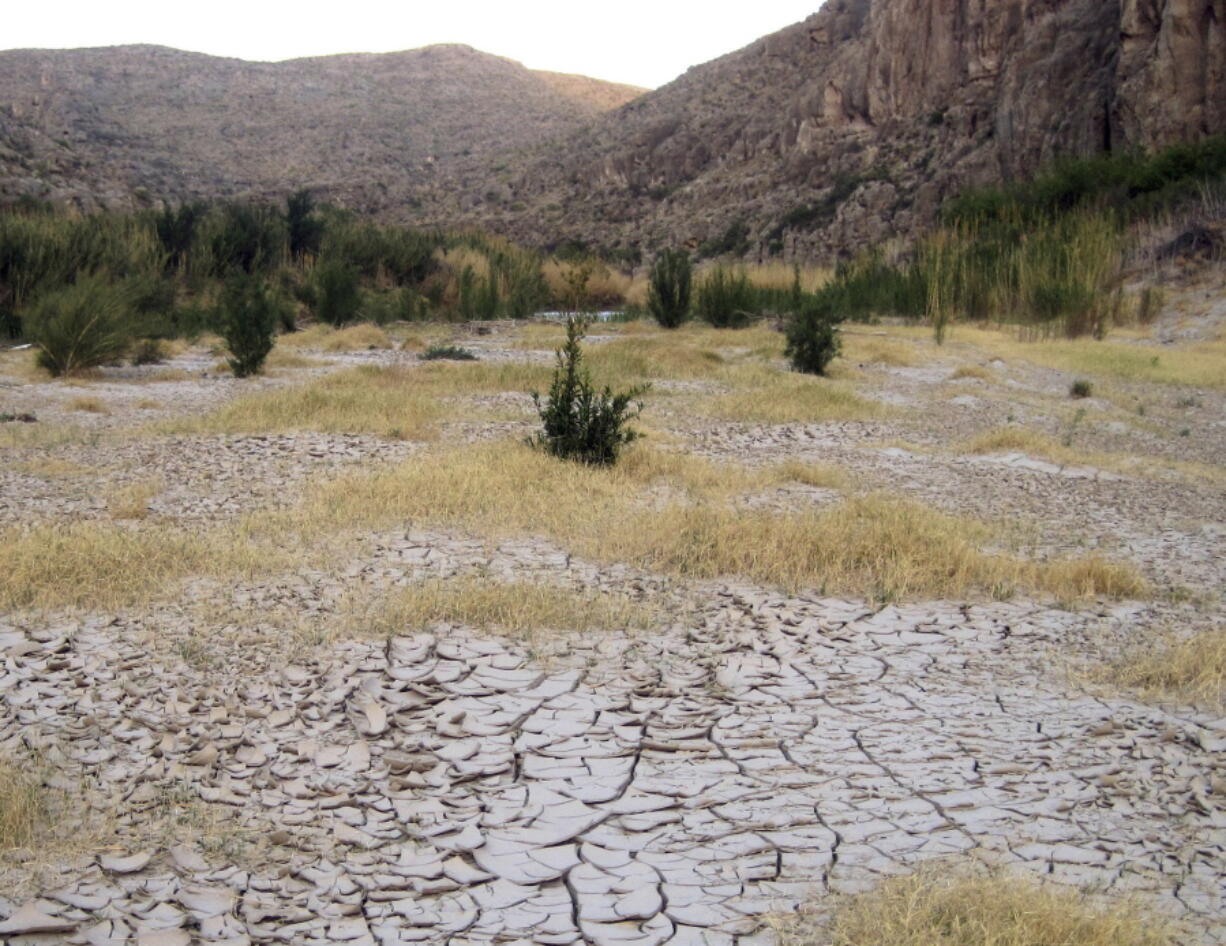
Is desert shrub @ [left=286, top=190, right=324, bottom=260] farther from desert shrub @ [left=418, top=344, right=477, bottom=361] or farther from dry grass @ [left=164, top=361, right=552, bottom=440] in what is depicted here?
dry grass @ [left=164, top=361, right=552, bottom=440]

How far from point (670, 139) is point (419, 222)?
37.9 feet

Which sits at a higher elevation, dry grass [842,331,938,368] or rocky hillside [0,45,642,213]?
rocky hillside [0,45,642,213]

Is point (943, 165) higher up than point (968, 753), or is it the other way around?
point (943, 165)

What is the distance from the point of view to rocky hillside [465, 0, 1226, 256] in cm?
2638

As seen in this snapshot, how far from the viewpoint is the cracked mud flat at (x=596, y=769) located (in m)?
2.53

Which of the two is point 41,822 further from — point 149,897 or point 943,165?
point 943,165

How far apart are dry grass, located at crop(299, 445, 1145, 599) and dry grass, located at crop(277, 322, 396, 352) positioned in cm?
839

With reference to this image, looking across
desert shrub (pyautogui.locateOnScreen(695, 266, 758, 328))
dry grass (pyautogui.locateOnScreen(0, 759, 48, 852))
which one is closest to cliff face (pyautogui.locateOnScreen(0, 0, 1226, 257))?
desert shrub (pyautogui.locateOnScreen(695, 266, 758, 328))

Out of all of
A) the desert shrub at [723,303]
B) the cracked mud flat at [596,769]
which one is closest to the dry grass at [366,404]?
the cracked mud flat at [596,769]

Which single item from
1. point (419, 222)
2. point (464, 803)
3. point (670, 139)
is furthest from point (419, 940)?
point (670, 139)

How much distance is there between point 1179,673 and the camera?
3.70 m

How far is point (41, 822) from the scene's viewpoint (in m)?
2.75

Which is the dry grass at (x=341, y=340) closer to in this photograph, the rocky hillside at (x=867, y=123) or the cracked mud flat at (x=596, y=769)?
the cracked mud flat at (x=596, y=769)

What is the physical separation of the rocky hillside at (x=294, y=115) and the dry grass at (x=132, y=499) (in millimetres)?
34796
